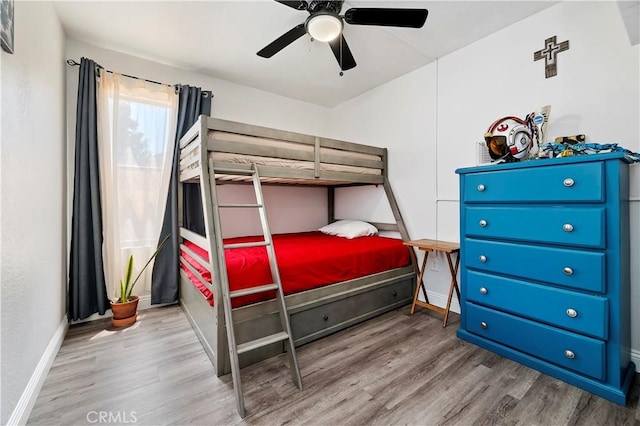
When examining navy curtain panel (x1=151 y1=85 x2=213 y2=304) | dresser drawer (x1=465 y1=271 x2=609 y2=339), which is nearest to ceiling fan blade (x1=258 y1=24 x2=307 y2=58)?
navy curtain panel (x1=151 y1=85 x2=213 y2=304)

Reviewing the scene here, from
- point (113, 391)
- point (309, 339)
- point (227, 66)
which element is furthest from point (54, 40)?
point (309, 339)

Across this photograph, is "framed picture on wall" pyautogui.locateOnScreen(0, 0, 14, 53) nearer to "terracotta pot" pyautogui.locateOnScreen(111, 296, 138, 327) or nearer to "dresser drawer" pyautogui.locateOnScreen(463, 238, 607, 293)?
"terracotta pot" pyautogui.locateOnScreen(111, 296, 138, 327)

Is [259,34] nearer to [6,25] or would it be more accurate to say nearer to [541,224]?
[6,25]

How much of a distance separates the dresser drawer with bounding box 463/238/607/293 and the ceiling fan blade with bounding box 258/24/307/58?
2023 mm

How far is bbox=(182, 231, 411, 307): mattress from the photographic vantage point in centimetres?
185

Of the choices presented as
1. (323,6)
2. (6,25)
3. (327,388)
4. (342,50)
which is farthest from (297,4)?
(327,388)

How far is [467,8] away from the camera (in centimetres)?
212

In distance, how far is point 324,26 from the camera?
184 cm

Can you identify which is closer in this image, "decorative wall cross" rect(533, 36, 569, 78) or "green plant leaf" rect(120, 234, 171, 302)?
"decorative wall cross" rect(533, 36, 569, 78)

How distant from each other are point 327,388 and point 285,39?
7.86 ft

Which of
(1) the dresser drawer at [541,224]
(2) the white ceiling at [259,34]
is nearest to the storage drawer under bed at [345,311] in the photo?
(1) the dresser drawer at [541,224]

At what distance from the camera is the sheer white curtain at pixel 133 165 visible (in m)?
2.59

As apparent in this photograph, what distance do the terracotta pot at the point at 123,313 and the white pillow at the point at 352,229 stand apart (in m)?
2.19

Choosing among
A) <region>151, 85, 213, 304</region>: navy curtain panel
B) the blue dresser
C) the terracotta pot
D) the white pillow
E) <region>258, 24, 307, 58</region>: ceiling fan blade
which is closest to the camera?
the blue dresser
